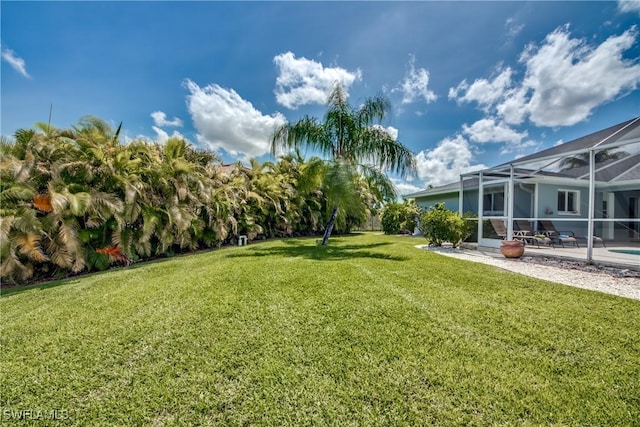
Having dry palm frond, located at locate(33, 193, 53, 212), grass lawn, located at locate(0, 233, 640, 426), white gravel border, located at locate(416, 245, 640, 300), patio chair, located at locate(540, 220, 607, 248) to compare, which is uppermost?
dry palm frond, located at locate(33, 193, 53, 212)

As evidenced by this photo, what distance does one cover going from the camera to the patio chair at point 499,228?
11467 mm

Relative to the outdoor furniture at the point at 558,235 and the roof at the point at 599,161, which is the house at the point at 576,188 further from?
the outdoor furniture at the point at 558,235

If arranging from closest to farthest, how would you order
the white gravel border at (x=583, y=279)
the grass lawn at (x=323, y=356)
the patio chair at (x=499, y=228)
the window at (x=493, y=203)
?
the grass lawn at (x=323, y=356)
the white gravel border at (x=583, y=279)
the patio chair at (x=499, y=228)
the window at (x=493, y=203)

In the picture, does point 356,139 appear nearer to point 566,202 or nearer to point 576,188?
point 566,202

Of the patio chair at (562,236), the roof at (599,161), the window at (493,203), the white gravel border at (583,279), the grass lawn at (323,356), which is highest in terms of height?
the roof at (599,161)

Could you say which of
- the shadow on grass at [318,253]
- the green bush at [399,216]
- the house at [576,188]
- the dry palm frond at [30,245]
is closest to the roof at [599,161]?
the house at [576,188]

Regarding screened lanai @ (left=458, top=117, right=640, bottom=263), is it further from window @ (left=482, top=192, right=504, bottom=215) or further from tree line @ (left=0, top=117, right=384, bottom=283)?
tree line @ (left=0, top=117, right=384, bottom=283)

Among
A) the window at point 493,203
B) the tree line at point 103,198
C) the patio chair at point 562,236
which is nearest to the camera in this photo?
the tree line at point 103,198

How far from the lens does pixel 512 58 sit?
10656 mm

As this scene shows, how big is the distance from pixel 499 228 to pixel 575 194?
6.57 m

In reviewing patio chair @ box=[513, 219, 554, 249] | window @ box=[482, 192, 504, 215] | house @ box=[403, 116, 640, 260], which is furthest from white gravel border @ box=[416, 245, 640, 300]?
window @ box=[482, 192, 504, 215]

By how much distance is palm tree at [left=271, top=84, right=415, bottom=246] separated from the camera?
10.6 m

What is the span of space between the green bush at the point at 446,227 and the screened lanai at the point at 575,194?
85 centimetres

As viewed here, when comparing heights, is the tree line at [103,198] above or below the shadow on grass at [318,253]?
above
